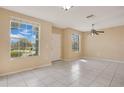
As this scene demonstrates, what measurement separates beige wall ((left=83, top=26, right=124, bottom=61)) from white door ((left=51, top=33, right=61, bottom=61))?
2951 millimetres

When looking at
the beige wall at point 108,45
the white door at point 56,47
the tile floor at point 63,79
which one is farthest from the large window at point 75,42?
the tile floor at point 63,79

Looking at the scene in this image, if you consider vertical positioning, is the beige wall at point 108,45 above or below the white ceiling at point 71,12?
below

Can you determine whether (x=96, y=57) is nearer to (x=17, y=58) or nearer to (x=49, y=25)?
(x=49, y=25)

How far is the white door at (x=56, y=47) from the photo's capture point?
6703 millimetres

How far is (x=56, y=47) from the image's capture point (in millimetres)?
6914

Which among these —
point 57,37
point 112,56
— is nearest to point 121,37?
point 112,56

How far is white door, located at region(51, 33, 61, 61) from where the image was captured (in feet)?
22.0

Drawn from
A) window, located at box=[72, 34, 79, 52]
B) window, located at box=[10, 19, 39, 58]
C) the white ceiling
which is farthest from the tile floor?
window, located at box=[72, 34, 79, 52]

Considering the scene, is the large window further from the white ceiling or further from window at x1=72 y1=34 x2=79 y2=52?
the white ceiling

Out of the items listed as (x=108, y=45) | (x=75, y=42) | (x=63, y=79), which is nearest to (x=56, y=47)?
(x=75, y=42)

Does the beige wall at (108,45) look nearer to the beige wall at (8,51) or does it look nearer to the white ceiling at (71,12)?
the white ceiling at (71,12)

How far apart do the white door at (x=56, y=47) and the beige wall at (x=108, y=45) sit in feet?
9.68

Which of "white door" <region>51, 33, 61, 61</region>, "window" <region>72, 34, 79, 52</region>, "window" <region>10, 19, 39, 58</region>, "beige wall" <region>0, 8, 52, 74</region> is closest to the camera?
"beige wall" <region>0, 8, 52, 74</region>

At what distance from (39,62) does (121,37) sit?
584 cm
